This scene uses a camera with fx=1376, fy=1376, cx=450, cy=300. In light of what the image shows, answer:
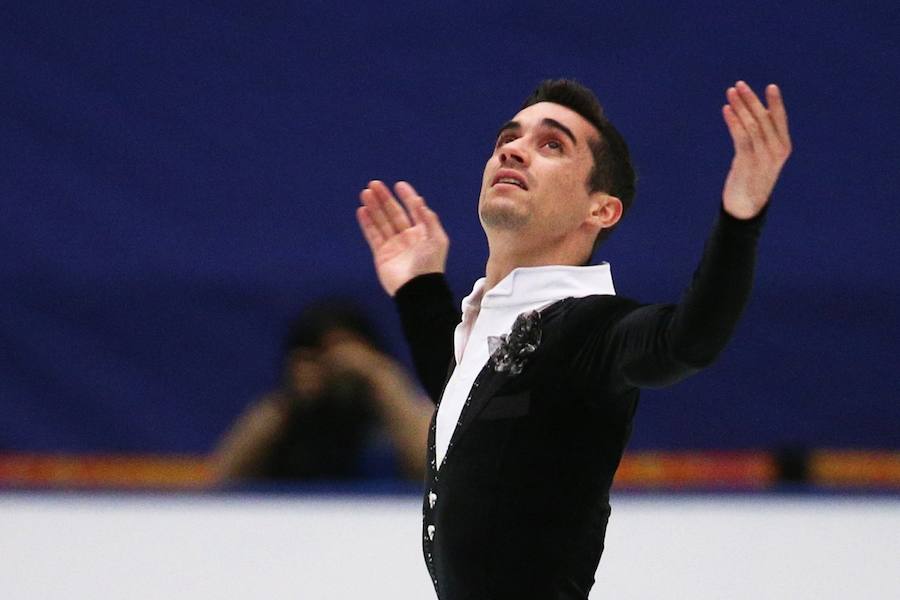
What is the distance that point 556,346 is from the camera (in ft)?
6.73

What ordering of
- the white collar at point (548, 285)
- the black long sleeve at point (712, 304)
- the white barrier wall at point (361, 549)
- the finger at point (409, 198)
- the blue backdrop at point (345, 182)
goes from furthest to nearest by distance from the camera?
the blue backdrop at point (345, 182)
the white barrier wall at point (361, 549)
the finger at point (409, 198)
the white collar at point (548, 285)
the black long sleeve at point (712, 304)

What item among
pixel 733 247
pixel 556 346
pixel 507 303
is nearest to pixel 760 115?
pixel 733 247

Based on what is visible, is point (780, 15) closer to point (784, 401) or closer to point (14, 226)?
point (784, 401)

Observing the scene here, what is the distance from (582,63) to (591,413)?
2.63 meters

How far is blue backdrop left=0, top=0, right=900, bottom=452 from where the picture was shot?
4.20 m

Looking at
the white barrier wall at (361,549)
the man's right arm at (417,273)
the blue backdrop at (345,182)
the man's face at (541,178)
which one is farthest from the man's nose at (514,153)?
the blue backdrop at (345,182)

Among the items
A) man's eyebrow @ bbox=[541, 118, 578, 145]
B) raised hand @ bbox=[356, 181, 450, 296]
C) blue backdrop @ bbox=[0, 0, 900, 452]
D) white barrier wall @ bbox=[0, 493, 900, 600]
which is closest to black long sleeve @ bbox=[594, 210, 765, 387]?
man's eyebrow @ bbox=[541, 118, 578, 145]

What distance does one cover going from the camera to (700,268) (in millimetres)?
1757

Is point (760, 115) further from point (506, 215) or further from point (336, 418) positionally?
point (336, 418)

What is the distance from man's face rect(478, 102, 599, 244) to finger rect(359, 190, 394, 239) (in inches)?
17.8

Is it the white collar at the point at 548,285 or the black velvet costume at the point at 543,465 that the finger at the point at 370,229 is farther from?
the black velvet costume at the point at 543,465

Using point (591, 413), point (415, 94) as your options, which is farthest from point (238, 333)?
point (591, 413)

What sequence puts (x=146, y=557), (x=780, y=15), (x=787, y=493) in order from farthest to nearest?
(x=780, y=15), (x=787, y=493), (x=146, y=557)

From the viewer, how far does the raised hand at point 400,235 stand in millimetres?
2697
